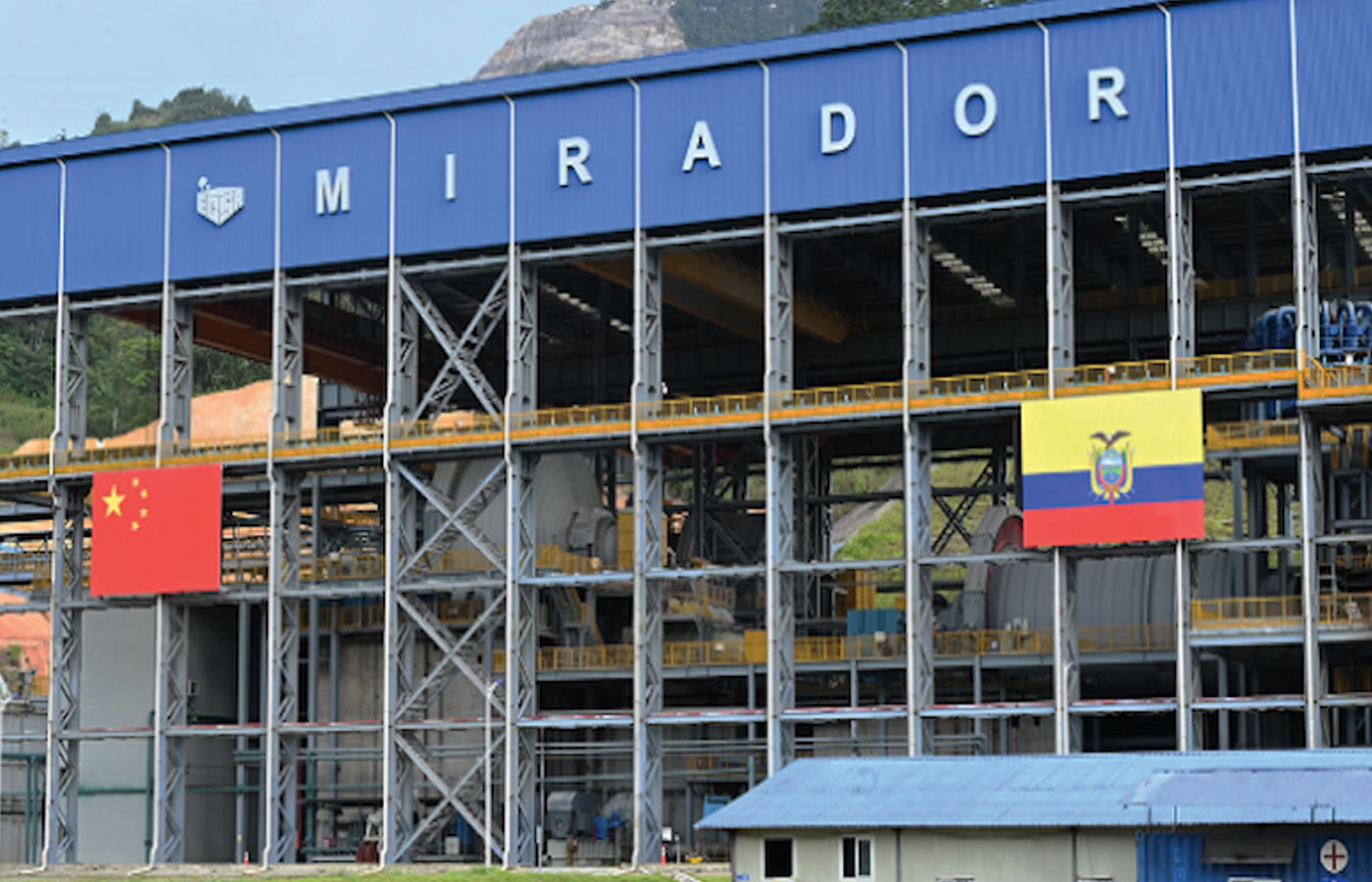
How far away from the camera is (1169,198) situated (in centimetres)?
7731

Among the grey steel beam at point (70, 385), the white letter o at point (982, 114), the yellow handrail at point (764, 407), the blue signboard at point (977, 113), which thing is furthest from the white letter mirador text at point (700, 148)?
the grey steel beam at point (70, 385)

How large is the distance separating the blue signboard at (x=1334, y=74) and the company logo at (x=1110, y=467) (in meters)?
12.6

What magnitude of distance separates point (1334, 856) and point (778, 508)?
1489 inches

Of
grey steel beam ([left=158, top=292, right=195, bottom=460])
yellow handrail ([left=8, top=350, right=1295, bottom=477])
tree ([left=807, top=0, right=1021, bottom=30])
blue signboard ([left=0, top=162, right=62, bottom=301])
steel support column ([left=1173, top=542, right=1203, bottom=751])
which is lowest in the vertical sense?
steel support column ([left=1173, top=542, right=1203, bottom=751])

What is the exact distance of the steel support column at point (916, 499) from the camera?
3120 inches

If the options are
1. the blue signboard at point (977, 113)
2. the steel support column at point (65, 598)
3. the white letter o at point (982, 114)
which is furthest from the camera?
the steel support column at point (65, 598)

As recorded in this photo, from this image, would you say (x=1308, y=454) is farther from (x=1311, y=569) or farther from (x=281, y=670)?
(x=281, y=670)

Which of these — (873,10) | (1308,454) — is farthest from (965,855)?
(873,10)

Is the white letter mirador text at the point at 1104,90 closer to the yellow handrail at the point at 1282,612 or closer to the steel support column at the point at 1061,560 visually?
the steel support column at the point at 1061,560

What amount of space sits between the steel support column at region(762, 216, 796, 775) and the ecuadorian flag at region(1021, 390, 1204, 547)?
10268 millimetres

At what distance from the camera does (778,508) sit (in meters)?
83.0

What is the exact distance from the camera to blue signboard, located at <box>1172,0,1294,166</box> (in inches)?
3004

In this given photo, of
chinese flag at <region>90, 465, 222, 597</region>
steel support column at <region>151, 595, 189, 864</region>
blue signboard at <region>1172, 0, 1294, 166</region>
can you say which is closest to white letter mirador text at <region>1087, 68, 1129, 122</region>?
blue signboard at <region>1172, 0, 1294, 166</region>

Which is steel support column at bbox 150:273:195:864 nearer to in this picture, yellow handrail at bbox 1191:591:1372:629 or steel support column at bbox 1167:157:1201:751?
steel support column at bbox 1167:157:1201:751
